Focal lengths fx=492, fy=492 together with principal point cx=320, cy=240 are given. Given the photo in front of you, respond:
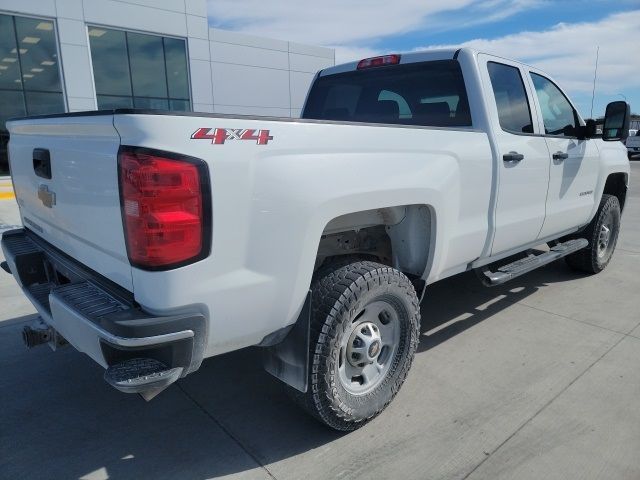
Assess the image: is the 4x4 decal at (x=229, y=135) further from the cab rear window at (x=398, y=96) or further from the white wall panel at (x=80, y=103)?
the white wall panel at (x=80, y=103)

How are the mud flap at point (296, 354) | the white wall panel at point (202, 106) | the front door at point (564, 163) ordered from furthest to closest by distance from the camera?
the white wall panel at point (202, 106), the front door at point (564, 163), the mud flap at point (296, 354)

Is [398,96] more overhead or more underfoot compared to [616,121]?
more overhead

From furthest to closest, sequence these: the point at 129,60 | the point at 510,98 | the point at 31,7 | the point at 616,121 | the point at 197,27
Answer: the point at 197,27
the point at 129,60
the point at 31,7
the point at 616,121
the point at 510,98

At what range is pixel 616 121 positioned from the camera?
4414mm

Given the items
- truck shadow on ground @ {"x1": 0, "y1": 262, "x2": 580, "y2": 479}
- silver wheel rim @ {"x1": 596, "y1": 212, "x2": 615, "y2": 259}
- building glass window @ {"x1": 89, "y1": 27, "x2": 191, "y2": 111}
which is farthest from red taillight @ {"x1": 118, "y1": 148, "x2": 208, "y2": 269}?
building glass window @ {"x1": 89, "y1": 27, "x2": 191, "y2": 111}

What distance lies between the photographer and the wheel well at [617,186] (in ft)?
18.0

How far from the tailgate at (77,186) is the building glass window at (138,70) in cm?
1582

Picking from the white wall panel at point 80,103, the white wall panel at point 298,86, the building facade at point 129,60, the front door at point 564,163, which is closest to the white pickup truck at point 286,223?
the front door at point 564,163

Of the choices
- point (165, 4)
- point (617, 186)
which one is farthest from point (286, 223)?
point (165, 4)

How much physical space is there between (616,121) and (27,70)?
17.6 meters

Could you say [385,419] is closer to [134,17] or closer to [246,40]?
[134,17]

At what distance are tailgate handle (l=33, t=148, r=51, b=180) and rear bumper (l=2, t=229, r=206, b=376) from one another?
470 millimetres

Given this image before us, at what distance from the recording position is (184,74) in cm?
2017

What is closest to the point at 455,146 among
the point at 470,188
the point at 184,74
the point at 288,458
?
the point at 470,188
